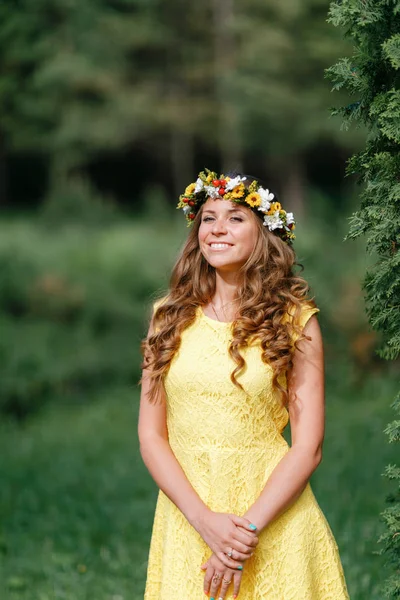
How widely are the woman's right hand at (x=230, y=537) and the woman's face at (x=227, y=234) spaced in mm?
869

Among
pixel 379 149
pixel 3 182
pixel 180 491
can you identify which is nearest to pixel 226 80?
pixel 3 182

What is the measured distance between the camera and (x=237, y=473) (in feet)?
9.89

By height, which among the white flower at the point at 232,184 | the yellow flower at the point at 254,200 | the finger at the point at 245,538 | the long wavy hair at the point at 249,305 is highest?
the white flower at the point at 232,184

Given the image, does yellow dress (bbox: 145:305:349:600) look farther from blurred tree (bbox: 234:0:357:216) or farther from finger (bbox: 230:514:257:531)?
blurred tree (bbox: 234:0:357:216)

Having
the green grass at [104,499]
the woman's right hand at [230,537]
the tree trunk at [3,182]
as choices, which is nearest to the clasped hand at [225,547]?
the woman's right hand at [230,537]

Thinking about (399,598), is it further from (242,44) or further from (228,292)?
(242,44)

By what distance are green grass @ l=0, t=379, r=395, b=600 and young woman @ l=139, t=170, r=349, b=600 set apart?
180 centimetres

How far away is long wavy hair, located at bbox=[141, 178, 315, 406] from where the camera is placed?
2996mm

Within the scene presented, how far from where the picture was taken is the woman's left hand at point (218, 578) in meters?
2.89

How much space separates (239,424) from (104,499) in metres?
4.56

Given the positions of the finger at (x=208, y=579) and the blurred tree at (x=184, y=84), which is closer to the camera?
the finger at (x=208, y=579)

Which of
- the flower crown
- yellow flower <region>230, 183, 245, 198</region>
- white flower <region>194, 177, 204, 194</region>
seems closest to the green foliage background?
the flower crown

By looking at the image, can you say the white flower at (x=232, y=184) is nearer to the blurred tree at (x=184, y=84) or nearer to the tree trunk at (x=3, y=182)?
the blurred tree at (x=184, y=84)

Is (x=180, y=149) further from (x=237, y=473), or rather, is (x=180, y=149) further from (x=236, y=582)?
(x=236, y=582)
